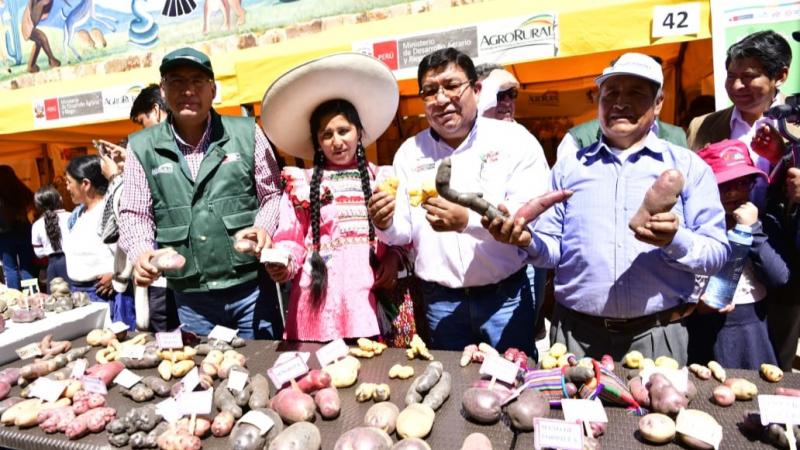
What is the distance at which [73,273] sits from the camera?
3807 mm

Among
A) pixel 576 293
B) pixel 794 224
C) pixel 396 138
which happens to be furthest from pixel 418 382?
pixel 396 138

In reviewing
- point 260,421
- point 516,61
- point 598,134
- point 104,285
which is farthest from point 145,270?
point 516,61

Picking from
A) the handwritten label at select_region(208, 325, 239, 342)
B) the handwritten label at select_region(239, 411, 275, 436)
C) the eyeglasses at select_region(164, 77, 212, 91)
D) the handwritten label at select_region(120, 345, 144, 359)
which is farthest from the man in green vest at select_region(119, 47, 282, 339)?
the handwritten label at select_region(239, 411, 275, 436)

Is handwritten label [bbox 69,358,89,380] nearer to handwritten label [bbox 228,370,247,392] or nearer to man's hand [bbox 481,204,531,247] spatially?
handwritten label [bbox 228,370,247,392]

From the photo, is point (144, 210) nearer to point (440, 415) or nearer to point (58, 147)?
point (440, 415)

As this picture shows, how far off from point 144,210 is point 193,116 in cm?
53

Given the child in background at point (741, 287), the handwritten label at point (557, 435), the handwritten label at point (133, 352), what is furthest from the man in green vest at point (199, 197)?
the child in background at point (741, 287)

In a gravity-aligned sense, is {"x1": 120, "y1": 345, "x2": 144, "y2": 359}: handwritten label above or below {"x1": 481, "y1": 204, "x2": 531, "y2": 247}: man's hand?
below

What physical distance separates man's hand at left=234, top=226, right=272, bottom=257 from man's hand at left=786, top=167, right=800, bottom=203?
2165 mm

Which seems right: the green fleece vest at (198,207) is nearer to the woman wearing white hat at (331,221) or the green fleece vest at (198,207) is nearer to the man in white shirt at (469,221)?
the woman wearing white hat at (331,221)

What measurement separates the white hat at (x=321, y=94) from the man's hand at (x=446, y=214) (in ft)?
2.79

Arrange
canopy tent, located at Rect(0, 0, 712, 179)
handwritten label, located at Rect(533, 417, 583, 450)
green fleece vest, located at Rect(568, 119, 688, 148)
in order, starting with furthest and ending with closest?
canopy tent, located at Rect(0, 0, 712, 179), green fleece vest, located at Rect(568, 119, 688, 148), handwritten label, located at Rect(533, 417, 583, 450)

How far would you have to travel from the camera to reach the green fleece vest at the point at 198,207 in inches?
92.5

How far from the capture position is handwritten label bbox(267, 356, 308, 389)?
1.63 metres
